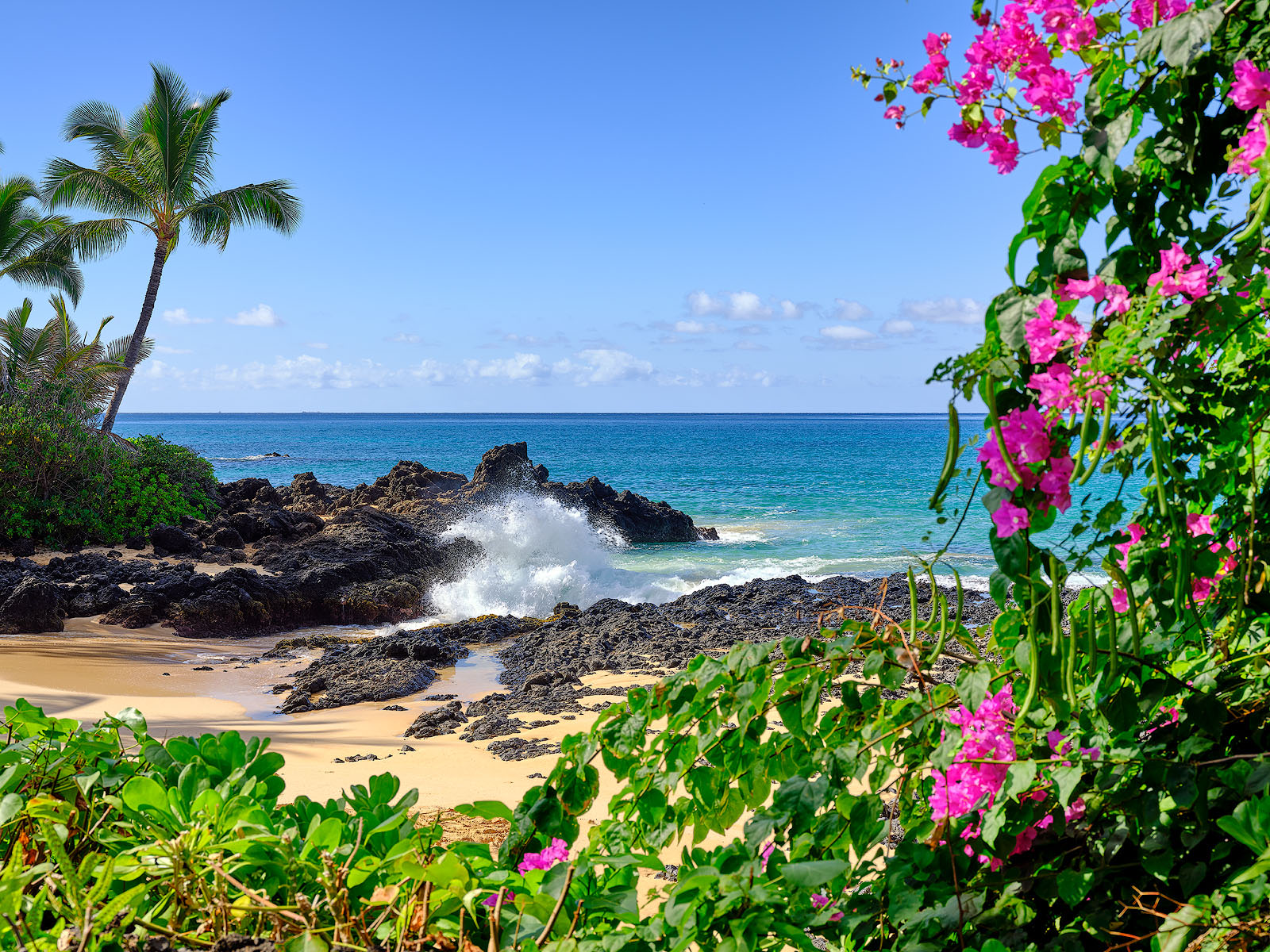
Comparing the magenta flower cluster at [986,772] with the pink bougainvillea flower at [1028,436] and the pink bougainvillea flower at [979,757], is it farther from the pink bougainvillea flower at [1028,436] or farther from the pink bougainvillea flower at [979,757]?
the pink bougainvillea flower at [1028,436]

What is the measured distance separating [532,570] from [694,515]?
47.9ft

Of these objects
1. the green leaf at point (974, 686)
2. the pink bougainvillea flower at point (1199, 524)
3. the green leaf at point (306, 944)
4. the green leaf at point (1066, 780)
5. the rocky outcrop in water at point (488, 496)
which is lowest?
the rocky outcrop in water at point (488, 496)

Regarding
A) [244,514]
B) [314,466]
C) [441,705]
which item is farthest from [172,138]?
[314,466]

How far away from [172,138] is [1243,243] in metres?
20.9

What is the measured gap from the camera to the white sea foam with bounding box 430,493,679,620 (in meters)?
13.4

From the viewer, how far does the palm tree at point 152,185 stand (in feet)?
Answer: 58.5

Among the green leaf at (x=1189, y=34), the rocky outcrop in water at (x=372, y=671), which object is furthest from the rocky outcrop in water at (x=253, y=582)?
the green leaf at (x=1189, y=34)

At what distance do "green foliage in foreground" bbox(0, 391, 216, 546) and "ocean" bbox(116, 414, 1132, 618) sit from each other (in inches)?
221

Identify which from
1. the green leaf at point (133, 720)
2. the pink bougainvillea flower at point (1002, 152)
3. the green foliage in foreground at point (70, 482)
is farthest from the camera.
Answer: the green foliage in foreground at point (70, 482)

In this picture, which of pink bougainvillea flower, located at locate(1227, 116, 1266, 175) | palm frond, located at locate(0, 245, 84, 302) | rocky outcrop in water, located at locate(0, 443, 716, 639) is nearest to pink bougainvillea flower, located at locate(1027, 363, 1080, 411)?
pink bougainvillea flower, located at locate(1227, 116, 1266, 175)

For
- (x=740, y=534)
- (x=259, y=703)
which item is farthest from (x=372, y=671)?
(x=740, y=534)

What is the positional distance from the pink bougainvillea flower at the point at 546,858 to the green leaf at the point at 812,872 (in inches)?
16.0

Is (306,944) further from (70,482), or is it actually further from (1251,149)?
(70,482)

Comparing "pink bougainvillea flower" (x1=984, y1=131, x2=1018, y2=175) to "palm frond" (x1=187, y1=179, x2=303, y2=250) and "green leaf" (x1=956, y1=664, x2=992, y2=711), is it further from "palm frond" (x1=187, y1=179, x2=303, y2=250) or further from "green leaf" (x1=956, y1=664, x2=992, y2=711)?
"palm frond" (x1=187, y1=179, x2=303, y2=250)
